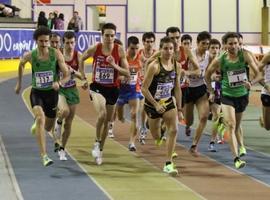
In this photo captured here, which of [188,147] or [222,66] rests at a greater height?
[222,66]

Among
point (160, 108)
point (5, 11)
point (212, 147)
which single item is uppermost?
point (5, 11)

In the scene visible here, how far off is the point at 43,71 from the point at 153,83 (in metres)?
1.61

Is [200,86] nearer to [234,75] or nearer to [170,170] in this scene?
[234,75]

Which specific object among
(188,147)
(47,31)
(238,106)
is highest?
(47,31)

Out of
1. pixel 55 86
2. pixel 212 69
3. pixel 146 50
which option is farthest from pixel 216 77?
pixel 55 86

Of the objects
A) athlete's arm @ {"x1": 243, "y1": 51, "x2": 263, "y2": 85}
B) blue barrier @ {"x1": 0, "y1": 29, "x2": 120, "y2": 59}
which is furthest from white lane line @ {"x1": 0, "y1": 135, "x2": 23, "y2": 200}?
blue barrier @ {"x1": 0, "y1": 29, "x2": 120, "y2": 59}

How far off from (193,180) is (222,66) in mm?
1825

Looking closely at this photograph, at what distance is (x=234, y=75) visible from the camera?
1000 centimetres

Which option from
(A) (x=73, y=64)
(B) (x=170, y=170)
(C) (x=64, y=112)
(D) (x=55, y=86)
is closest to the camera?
(B) (x=170, y=170)

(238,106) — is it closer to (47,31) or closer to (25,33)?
(47,31)

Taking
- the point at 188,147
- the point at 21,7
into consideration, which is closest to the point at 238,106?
the point at 188,147

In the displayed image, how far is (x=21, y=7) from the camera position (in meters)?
42.1

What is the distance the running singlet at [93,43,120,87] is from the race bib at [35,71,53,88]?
75 cm

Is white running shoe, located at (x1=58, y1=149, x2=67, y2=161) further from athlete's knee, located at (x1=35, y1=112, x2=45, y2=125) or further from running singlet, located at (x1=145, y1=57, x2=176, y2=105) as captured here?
running singlet, located at (x1=145, y1=57, x2=176, y2=105)
